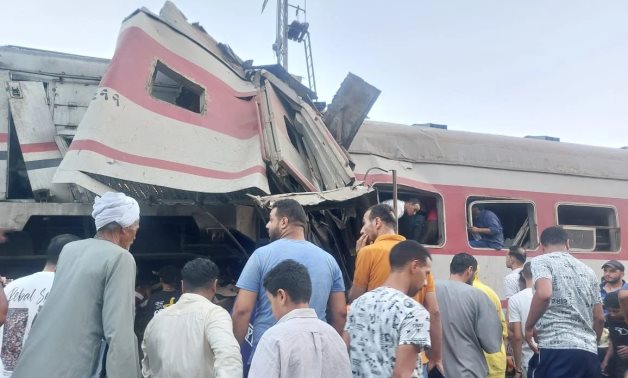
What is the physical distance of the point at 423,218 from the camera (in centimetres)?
652

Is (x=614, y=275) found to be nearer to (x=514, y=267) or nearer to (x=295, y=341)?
(x=514, y=267)

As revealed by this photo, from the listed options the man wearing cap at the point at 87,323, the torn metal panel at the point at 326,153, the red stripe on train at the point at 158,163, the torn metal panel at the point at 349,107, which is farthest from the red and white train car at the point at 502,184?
the man wearing cap at the point at 87,323

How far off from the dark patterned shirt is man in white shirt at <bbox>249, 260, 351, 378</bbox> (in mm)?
258

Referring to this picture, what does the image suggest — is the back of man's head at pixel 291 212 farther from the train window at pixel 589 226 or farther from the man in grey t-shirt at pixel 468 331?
the train window at pixel 589 226

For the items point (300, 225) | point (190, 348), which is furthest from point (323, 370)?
point (300, 225)

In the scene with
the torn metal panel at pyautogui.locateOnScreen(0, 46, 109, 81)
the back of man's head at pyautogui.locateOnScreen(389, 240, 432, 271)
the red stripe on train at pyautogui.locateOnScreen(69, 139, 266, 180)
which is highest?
the torn metal panel at pyautogui.locateOnScreen(0, 46, 109, 81)

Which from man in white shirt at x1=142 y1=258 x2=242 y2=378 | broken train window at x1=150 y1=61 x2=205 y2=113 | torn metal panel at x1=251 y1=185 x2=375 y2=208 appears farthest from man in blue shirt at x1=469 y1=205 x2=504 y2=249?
man in white shirt at x1=142 y1=258 x2=242 y2=378

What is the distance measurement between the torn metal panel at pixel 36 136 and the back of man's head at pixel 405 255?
3.02m

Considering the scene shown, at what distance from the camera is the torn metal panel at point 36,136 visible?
4.82m

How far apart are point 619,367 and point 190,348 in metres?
3.38

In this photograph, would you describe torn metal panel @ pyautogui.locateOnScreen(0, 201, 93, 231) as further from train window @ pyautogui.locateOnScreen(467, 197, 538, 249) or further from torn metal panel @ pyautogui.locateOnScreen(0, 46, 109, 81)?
train window @ pyautogui.locateOnScreen(467, 197, 538, 249)

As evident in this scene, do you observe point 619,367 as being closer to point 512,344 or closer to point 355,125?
point 512,344

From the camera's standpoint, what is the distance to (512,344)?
5230 millimetres

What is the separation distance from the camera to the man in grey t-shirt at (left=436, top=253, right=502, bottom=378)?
4.09 m
